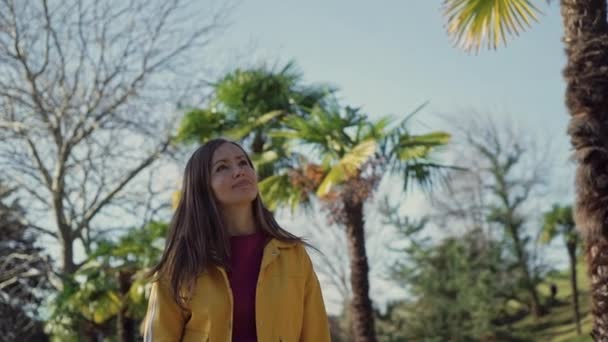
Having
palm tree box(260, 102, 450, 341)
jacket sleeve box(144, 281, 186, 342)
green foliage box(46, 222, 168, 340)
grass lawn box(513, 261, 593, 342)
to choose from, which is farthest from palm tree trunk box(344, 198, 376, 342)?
grass lawn box(513, 261, 593, 342)

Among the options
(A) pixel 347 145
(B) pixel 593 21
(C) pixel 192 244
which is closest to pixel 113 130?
(A) pixel 347 145

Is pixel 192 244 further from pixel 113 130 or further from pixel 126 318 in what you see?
pixel 113 130

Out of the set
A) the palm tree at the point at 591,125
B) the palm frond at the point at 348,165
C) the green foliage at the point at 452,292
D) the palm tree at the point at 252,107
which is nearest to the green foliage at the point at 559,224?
the green foliage at the point at 452,292

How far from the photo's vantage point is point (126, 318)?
13.8 m

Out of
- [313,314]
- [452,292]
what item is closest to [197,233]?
[313,314]

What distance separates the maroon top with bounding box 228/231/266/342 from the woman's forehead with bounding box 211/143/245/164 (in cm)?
28

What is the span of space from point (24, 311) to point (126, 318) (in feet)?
20.8

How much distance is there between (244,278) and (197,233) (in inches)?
9.0

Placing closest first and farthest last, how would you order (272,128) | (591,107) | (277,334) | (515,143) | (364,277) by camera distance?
(277,334), (591,107), (364,277), (272,128), (515,143)

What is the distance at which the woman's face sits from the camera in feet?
9.07

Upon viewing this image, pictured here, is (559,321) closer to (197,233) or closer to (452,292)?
(452,292)

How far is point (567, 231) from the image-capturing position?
88.9 feet

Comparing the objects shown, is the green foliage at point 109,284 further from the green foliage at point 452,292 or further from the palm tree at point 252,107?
the green foliage at point 452,292

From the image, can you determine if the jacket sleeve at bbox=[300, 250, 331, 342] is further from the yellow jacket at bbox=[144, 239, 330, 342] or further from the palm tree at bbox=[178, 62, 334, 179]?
the palm tree at bbox=[178, 62, 334, 179]
